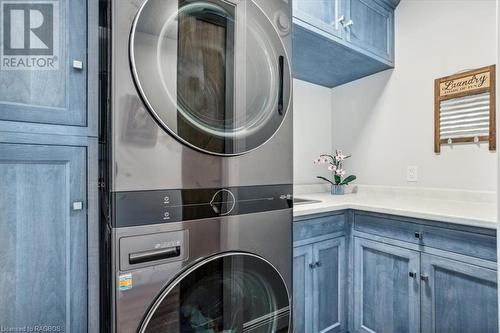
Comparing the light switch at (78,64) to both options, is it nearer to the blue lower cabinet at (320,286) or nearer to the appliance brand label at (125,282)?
the appliance brand label at (125,282)

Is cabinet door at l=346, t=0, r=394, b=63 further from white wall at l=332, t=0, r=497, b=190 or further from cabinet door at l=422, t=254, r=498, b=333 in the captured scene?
cabinet door at l=422, t=254, r=498, b=333

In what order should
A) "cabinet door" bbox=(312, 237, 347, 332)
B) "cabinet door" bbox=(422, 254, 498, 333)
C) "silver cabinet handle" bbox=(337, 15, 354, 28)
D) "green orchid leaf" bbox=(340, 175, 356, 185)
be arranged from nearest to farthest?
"cabinet door" bbox=(422, 254, 498, 333), "cabinet door" bbox=(312, 237, 347, 332), "silver cabinet handle" bbox=(337, 15, 354, 28), "green orchid leaf" bbox=(340, 175, 356, 185)

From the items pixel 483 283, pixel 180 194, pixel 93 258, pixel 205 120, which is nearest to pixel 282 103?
pixel 205 120

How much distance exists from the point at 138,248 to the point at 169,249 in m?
0.09

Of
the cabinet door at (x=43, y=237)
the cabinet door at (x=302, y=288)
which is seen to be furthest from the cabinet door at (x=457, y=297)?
the cabinet door at (x=43, y=237)

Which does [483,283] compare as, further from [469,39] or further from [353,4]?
[353,4]

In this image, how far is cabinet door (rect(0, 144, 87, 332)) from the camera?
0.84 m

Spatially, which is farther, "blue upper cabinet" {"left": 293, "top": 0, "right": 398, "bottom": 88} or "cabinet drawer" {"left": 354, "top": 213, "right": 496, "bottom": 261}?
"blue upper cabinet" {"left": 293, "top": 0, "right": 398, "bottom": 88}

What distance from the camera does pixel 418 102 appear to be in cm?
190

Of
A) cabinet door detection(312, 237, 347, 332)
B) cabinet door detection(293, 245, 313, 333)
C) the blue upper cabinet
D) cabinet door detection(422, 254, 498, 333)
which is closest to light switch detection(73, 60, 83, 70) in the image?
the blue upper cabinet

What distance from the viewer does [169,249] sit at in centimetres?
81

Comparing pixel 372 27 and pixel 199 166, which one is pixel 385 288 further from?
pixel 372 27

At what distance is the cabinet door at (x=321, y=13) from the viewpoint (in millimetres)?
1488

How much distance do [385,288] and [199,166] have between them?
A: 4.14 feet
